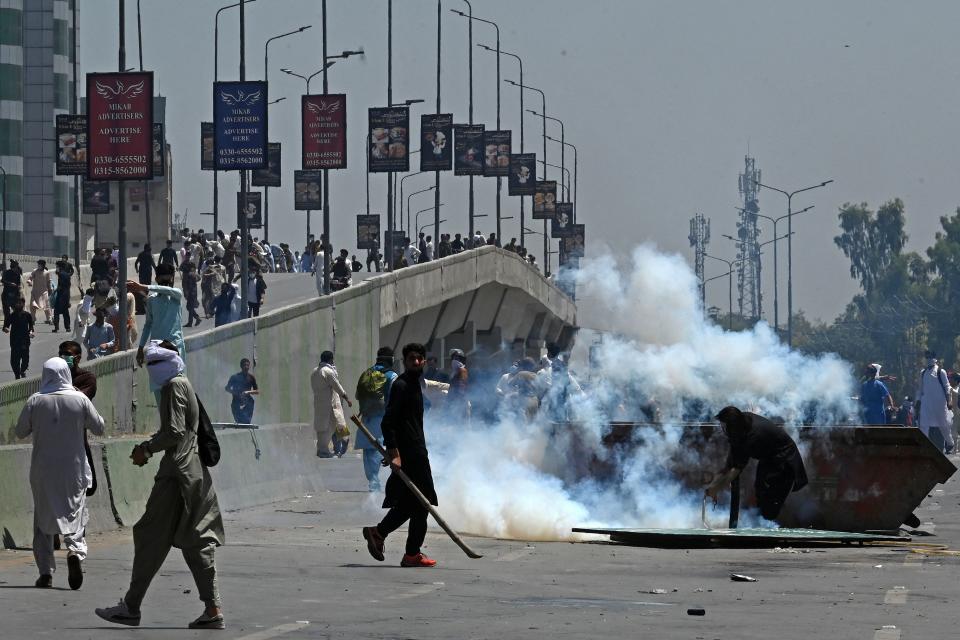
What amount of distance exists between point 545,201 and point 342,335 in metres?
47.3

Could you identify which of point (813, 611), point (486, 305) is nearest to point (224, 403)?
point (813, 611)

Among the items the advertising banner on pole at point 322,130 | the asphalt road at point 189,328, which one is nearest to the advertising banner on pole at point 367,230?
the asphalt road at point 189,328

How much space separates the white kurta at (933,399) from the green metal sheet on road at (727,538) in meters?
15.3

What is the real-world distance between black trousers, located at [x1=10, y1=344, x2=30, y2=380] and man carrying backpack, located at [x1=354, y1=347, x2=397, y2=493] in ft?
49.0

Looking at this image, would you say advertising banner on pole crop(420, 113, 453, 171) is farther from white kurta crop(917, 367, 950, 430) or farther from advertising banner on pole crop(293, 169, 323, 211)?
white kurta crop(917, 367, 950, 430)

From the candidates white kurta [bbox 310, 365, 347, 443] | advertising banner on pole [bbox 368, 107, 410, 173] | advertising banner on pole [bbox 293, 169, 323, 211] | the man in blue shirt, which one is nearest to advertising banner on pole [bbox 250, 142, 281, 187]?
advertising banner on pole [bbox 293, 169, 323, 211]

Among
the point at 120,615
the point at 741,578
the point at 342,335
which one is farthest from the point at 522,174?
the point at 120,615

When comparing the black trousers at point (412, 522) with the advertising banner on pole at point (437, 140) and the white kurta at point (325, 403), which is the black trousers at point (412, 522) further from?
the advertising banner on pole at point (437, 140)

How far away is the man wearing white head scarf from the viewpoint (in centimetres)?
1235

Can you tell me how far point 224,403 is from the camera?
90.3 ft

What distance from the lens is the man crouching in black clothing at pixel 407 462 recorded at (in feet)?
46.5

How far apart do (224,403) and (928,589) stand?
16.0m

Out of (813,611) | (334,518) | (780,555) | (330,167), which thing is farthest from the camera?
(330,167)

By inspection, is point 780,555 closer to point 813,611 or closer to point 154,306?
point 813,611
